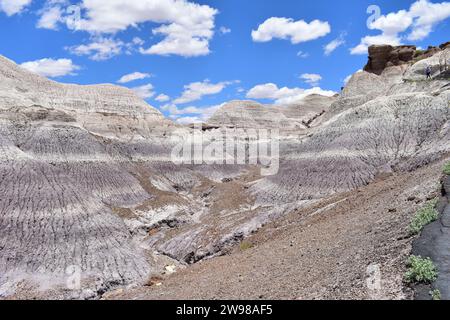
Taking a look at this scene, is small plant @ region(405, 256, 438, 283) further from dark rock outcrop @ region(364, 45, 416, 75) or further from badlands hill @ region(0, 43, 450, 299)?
dark rock outcrop @ region(364, 45, 416, 75)

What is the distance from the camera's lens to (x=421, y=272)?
9312mm

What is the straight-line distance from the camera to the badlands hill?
564 inches

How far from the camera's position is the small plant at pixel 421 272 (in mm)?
9180

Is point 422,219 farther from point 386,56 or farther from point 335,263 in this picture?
point 386,56

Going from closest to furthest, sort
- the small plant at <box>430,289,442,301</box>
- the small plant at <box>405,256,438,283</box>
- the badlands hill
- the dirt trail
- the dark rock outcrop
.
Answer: the small plant at <box>430,289,442,301</box>, the small plant at <box>405,256,438,283</box>, the dirt trail, the badlands hill, the dark rock outcrop

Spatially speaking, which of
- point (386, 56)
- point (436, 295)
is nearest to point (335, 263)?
point (436, 295)

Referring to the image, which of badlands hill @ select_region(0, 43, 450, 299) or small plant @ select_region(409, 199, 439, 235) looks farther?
badlands hill @ select_region(0, 43, 450, 299)

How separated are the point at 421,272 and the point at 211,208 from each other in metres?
38.9

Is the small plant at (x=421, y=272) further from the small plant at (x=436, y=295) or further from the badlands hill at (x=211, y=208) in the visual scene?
the small plant at (x=436, y=295)

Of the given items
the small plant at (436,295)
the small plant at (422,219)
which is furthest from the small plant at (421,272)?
the small plant at (422,219)

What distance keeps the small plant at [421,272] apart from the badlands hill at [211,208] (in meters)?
0.28

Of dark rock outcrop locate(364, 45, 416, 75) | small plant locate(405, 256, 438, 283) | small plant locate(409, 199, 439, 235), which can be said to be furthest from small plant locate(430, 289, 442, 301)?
dark rock outcrop locate(364, 45, 416, 75)

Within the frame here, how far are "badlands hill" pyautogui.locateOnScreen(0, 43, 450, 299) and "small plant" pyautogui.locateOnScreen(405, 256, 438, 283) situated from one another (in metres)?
0.28
